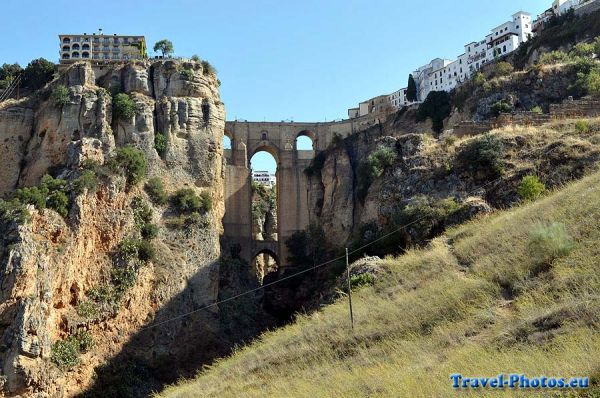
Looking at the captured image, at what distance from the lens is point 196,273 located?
120ft

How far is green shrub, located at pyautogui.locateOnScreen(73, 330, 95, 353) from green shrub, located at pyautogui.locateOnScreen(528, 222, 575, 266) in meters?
22.6

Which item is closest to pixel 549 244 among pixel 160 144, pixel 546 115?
pixel 546 115

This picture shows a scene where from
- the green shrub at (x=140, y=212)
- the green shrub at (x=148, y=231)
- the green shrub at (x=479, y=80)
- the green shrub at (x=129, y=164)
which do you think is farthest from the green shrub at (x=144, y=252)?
the green shrub at (x=479, y=80)

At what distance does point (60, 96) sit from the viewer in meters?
38.9

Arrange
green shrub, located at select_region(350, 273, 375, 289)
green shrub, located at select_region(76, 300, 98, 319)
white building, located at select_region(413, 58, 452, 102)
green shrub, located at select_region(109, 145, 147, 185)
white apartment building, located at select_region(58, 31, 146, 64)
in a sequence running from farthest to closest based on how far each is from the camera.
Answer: white building, located at select_region(413, 58, 452, 102) < white apartment building, located at select_region(58, 31, 146, 64) < green shrub, located at select_region(109, 145, 147, 185) < green shrub, located at select_region(76, 300, 98, 319) < green shrub, located at select_region(350, 273, 375, 289)

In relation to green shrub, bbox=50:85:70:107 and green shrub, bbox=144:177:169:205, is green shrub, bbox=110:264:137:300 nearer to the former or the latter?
green shrub, bbox=144:177:169:205

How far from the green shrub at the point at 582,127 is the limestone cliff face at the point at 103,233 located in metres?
20.9

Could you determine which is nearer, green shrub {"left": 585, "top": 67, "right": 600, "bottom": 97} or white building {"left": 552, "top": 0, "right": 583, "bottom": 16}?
green shrub {"left": 585, "top": 67, "right": 600, "bottom": 97}

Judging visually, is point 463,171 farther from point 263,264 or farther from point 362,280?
point 263,264

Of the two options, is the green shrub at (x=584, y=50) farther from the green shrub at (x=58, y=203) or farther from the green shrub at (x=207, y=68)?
the green shrub at (x=58, y=203)

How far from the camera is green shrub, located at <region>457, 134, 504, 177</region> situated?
23141 mm

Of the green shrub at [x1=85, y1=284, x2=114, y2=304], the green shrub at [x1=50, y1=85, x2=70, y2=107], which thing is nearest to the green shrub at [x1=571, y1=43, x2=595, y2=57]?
the green shrub at [x1=85, y1=284, x2=114, y2=304]

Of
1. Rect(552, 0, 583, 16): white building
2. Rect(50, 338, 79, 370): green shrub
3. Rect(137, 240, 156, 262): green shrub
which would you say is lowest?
Rect(50, 338, 79, 370): green shrub

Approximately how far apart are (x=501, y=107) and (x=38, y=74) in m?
29.2
